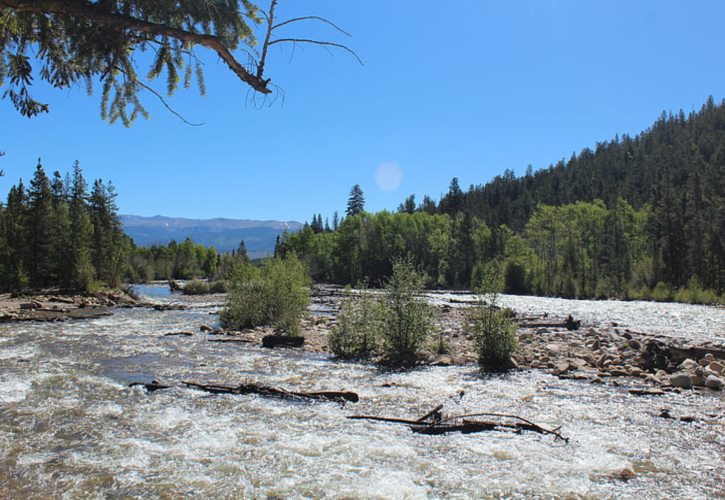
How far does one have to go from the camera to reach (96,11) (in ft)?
9.73

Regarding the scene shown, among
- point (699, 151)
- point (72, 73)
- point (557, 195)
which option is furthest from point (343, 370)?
point (699, 151)

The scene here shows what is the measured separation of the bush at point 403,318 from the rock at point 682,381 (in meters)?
7.29

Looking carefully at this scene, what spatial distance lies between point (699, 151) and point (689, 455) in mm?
179863

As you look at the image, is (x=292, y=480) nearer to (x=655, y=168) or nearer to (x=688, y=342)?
(x=688, y=342)

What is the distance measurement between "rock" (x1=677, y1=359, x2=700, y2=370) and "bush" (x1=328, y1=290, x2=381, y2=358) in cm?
976

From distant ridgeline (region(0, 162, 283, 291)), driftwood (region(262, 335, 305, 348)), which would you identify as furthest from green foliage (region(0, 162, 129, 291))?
driftwood (region(262, 335, 305, 348))

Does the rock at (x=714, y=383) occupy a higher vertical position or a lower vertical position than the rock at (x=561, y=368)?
higher

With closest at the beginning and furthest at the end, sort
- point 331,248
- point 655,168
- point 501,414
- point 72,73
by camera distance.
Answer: point 72,73 → point 501,414 → point 331,248 → point 655,168

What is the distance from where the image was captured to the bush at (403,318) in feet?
55.4

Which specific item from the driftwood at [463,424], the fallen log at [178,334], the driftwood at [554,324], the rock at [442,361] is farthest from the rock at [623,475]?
the driftwood at [554,324]

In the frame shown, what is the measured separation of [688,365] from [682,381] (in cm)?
218

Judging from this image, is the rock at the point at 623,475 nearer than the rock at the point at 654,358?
Yes

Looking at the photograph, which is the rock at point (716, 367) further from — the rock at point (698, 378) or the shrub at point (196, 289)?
the shrub at point (196, 289)

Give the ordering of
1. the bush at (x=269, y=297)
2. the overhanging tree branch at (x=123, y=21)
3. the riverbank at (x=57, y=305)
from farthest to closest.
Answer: the riverbank at (x=57, y=305) → the bush at (x=269, y=297) → the overhanging tree branch at (x=123, y=21)
